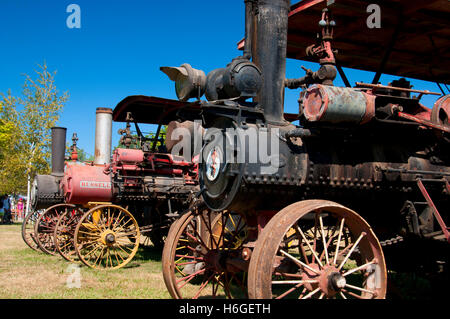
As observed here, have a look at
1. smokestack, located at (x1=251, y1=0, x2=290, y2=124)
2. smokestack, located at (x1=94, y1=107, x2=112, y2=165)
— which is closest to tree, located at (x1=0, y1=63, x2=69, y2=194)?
smokestack, located at (x1=94, y1=107, x2=112, y2=165)

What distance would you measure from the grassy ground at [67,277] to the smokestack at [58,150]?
237 cm

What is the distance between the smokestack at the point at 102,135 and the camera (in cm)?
1338

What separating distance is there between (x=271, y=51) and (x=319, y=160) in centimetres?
116

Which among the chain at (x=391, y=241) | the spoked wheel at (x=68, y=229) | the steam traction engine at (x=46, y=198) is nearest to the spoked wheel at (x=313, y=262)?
the chain at (x=391, y=241)

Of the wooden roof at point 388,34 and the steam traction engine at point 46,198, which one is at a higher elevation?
the wooden roof at point 388,34

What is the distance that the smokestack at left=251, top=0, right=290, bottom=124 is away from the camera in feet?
13.9

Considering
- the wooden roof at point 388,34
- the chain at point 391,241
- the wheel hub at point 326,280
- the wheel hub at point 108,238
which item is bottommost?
the wheel hub at point 108,238

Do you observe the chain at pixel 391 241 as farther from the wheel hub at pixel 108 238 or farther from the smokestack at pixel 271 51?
the wheel hub at pixel 108 238

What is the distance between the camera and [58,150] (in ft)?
35.9

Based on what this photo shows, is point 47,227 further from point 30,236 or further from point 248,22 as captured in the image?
point 248,22

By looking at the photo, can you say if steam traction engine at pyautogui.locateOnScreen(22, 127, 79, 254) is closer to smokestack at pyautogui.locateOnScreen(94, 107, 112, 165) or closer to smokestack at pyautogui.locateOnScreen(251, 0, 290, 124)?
smokestack at pyautogui.locateOnScreen(94, 107, 112, 165)

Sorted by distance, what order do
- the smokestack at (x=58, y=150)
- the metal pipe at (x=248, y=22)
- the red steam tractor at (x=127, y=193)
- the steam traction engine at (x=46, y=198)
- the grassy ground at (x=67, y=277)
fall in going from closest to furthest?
the metal pipe at (x=248, y=22) < the grassy ground at (x=67, y=277) < the red steam tractor at (x=127, y=193) < the steam traction engine at (x=46, y=198) < the smokestack at (x=58, y=150)
